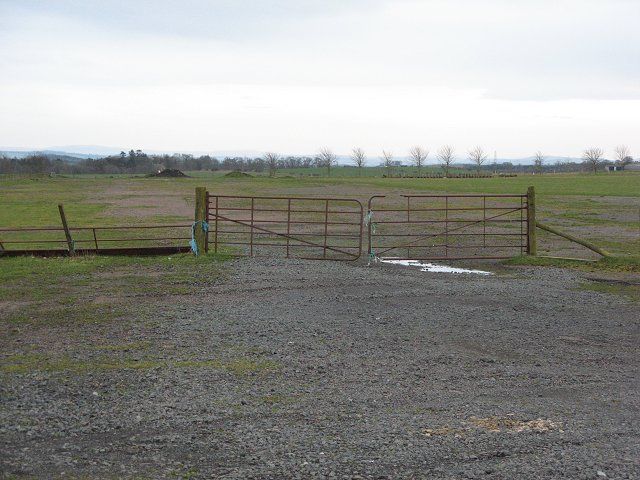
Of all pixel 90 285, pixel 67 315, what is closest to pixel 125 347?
pixel 67 315

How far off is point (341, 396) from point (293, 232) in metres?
19.0

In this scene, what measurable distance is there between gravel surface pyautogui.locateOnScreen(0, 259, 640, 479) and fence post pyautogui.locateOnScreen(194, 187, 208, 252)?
16.5 ft

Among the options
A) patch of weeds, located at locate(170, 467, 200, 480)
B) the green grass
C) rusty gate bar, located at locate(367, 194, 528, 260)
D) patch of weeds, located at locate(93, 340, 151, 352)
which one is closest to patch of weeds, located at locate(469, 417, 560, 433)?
patch of weeds, located at locate(170, 467, 200, 480)

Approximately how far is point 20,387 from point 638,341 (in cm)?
803

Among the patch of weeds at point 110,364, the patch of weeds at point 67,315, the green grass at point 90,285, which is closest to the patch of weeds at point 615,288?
the green grass at point 90,285

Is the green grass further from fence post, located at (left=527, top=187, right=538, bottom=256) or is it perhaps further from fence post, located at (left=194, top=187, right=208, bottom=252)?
fence post, located at (left=527, top=187, right=538, bottom=256)

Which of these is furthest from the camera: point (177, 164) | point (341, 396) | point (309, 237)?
point (177, 164)

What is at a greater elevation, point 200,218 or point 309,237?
point 200,218

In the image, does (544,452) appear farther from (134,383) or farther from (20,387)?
(20,387)

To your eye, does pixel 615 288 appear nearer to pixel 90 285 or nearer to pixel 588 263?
pixel 588 263

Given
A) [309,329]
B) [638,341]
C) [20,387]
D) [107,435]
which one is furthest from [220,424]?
[638,341]

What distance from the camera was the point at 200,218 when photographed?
57.8 ft

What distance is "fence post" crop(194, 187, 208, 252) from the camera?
57.4 ft

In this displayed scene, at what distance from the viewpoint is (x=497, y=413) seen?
22.8 feet
